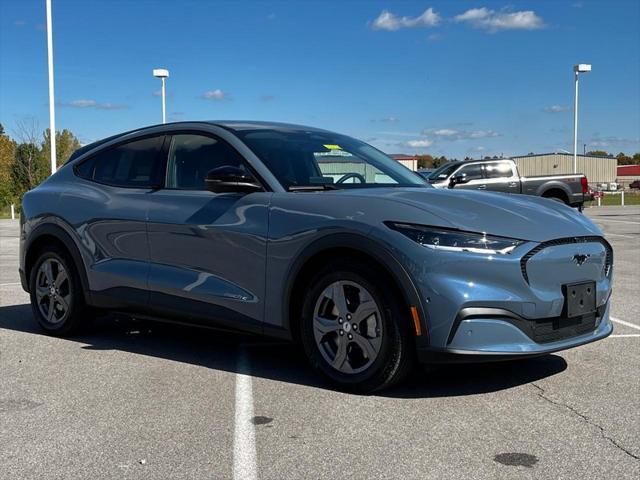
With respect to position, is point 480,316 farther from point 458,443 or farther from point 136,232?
point 136,232

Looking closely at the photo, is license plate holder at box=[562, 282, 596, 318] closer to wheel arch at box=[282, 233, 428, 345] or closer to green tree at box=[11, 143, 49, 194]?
wheel arch at box=[282, 233, 428, 345]

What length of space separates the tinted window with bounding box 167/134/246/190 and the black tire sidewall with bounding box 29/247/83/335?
1.28 meters

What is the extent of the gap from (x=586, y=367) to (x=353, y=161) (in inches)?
83.8

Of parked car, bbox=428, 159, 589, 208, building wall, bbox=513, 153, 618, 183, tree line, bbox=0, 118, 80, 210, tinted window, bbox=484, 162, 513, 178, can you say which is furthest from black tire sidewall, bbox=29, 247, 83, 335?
building wall, bbox=513, 153, 618, 183

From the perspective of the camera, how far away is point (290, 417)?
12.9ft

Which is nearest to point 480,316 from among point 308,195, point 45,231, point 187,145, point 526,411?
point 526,411

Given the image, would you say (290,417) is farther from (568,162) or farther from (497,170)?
(568,162)

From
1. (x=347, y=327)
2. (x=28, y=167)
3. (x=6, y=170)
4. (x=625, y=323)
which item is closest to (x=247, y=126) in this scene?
(x=347, y=327)

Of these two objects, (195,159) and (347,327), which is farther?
(195,159)

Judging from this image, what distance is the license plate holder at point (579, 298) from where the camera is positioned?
162 inches

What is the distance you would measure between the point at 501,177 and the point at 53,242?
15746mm

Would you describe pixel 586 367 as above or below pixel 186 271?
below

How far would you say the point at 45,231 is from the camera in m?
6.11

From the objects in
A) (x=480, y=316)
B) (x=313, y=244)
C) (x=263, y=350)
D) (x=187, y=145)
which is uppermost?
(x=187, y=145)
